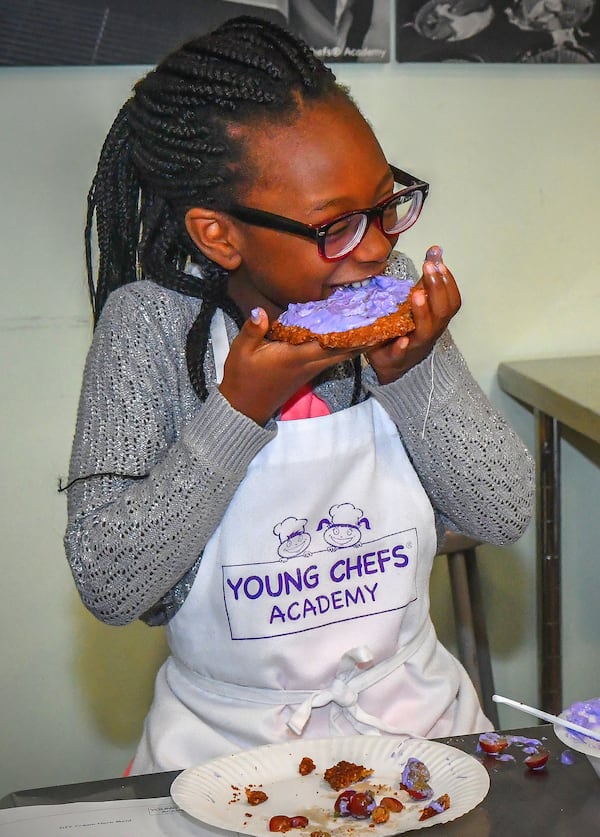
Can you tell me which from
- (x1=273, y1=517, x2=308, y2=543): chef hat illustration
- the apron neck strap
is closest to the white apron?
(x1=273, y1=517, x2=308, y2=543): chef hat illustration

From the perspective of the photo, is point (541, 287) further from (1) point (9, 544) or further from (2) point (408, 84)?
(1) point (9, 544)

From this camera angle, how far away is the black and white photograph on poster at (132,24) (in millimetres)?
1964

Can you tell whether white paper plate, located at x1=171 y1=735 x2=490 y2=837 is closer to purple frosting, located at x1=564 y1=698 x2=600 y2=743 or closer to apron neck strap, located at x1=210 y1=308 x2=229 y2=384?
purple frosting, located at x1=564 y1=698 x2=600 y2=743

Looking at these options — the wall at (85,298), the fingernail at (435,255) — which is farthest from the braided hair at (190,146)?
the wall at (85,298)

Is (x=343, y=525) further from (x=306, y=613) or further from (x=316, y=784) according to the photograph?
(x=316, y=784)

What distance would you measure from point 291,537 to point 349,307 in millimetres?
257

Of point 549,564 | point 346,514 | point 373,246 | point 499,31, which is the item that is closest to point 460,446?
point 346,514

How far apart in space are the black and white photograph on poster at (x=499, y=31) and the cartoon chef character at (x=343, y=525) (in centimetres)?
119

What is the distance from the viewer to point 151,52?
2000 millimetres

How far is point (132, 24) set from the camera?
6.52 feet

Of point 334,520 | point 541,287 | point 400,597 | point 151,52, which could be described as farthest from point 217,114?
point 541,287

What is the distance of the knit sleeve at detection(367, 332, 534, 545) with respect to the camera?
1.22 m

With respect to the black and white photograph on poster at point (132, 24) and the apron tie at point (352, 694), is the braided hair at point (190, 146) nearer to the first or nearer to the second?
the apron tie at point (352, 694)

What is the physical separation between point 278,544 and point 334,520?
0.23ft
